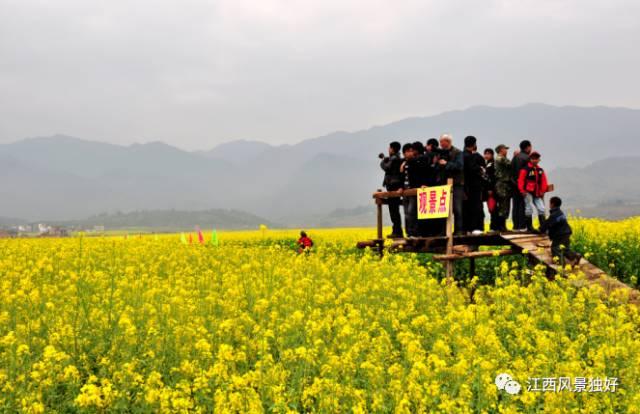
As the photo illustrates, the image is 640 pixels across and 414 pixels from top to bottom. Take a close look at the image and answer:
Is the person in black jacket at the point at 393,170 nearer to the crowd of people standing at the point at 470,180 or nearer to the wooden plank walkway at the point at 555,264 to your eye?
the crowd of people standing at the point at 470,180

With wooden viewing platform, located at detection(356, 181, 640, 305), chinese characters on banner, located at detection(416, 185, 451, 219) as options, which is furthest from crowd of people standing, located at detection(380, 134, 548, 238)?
chinese characters on banner, located at detection(416, 185, 451, 219)

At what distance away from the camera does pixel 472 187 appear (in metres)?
13.2

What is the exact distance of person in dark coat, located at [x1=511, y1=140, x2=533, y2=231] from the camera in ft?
43.3

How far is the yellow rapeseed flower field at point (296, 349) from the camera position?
195 inches

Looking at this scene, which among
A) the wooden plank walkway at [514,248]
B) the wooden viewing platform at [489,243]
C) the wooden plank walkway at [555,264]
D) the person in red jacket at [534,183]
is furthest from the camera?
the person in red jacket at [534,183]

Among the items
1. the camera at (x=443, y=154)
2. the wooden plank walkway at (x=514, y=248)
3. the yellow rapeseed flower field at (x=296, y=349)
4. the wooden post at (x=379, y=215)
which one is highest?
the camera at (x=443, y=154)

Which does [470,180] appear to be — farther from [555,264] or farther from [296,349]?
[296,349]

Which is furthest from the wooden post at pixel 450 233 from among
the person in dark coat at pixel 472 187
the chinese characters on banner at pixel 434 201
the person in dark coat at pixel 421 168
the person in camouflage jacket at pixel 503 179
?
the person in camouflage jacket at pixel 503 179

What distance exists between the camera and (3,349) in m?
6.91

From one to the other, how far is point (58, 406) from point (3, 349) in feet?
7.07

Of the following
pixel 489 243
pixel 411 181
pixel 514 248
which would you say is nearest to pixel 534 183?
pixel 514 248

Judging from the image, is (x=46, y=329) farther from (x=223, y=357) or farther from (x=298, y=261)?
(x=298, y=261)

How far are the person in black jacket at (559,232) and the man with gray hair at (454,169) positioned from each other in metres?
1.81

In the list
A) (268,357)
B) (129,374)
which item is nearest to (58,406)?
(129,374)
